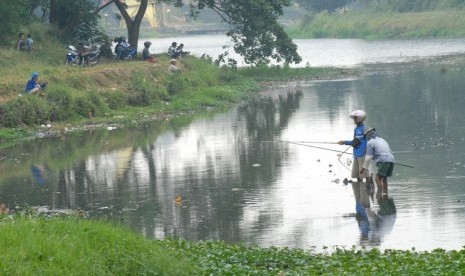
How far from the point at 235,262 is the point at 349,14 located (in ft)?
326

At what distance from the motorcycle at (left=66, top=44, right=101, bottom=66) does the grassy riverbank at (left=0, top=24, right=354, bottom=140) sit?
0.50m

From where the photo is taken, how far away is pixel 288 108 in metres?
38.8

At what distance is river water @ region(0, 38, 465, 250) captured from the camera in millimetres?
17438

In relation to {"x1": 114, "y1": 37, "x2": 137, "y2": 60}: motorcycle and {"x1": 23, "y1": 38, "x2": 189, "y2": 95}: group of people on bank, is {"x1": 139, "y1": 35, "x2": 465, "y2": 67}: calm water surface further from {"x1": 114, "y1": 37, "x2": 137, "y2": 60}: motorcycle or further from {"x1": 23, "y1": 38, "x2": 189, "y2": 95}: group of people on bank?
{"x1": 114, "y1": 37, "x2": 137, "y2": 60}: motorcycle

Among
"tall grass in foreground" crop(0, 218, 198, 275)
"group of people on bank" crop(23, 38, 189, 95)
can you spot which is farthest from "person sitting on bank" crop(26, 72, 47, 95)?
"tall grass in foreground" crop(0, 218, 198, 275)

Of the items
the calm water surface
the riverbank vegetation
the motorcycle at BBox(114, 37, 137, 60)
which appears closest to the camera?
the motorcycle at BBox(114, 37, 137, 60)

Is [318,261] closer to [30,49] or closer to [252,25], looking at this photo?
[30,49]

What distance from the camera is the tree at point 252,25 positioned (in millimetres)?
49500

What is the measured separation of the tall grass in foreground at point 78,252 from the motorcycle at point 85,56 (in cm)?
2922

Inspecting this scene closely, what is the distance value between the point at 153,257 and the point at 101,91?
2470 cm

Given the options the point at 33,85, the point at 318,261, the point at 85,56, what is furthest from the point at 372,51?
the point at 318,261

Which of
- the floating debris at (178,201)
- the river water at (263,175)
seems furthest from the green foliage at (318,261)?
the floating debris at (178,201)

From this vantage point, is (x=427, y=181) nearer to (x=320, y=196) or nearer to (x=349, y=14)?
(x=320, y=196)

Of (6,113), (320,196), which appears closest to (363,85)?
(6,113)
